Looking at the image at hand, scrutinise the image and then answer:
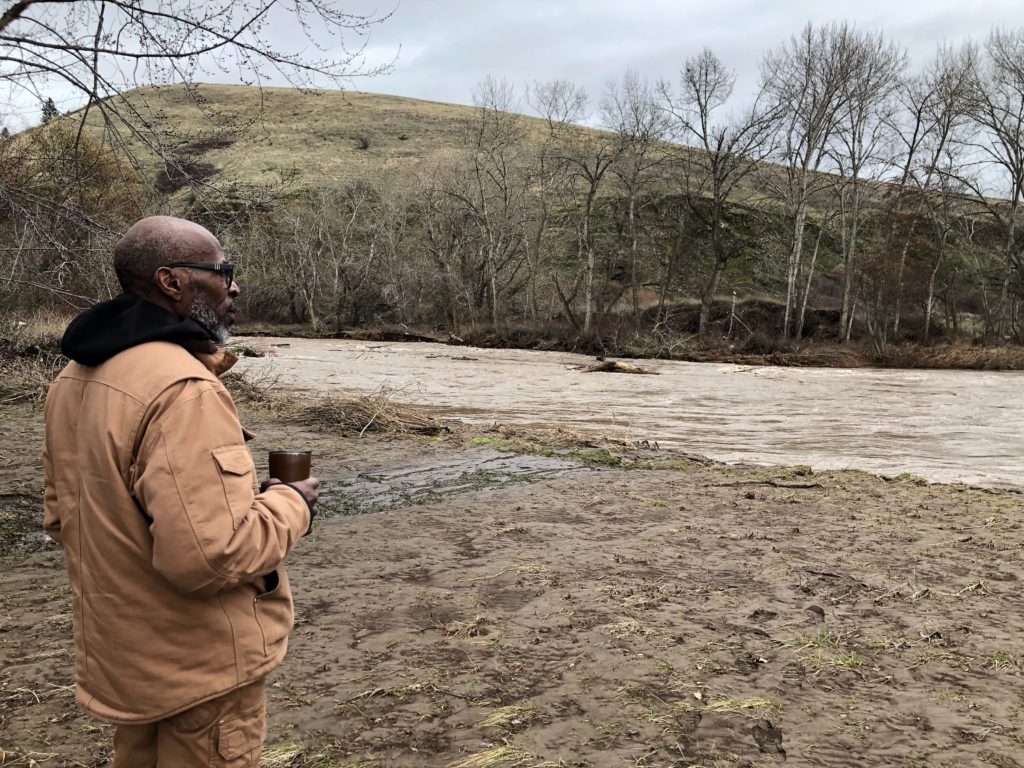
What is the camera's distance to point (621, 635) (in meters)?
4.70

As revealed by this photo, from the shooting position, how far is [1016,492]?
924 centimetres

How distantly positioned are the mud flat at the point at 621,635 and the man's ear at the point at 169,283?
2090mm

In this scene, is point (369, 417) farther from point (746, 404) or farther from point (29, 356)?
point (746, 404)

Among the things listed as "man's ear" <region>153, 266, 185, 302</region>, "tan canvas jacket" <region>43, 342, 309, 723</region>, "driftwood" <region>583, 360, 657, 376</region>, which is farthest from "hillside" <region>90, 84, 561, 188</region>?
"tan canvas jacket" <region>43, 342, 309, 723</region>

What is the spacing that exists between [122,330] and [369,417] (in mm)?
10400

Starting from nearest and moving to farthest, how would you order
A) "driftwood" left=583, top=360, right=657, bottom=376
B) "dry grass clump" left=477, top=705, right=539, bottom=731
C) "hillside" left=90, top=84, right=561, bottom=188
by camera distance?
"dry grass clump" left=477, top=705, right=539, bottom=731, "driftwood" left=583, top=360, right=657, bottom=376, "hillside" left=90, top=84, right=561, bottom=188

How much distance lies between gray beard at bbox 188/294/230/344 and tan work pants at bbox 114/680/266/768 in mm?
915

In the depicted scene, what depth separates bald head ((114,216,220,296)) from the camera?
2102 mm

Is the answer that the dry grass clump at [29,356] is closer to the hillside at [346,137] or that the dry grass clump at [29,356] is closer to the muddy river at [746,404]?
the muddy river at [746,404]

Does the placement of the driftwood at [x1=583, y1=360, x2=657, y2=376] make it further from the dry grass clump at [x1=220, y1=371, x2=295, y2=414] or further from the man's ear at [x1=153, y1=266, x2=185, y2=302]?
the man's ear at [x1=153, y1=266, x2=185, y2=302]

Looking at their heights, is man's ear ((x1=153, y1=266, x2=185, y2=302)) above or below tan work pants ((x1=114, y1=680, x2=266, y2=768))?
above

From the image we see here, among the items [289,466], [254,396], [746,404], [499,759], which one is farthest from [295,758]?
[746,404]

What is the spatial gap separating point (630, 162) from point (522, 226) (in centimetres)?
704

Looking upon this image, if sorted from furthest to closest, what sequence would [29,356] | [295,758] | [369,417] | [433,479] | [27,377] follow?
[29,356], [27,377], [369,417], [433,479], [295,758]
